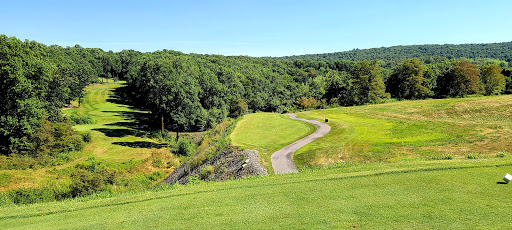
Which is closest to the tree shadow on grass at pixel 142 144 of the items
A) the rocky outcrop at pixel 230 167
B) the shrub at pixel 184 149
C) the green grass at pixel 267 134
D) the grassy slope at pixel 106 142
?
the grassy slope at pixel 106 142

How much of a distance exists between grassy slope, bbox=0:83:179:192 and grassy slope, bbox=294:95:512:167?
2395 centimetres

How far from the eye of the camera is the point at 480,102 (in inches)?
1957

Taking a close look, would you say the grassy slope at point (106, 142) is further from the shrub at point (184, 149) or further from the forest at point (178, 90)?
the forest at point (178, 90)

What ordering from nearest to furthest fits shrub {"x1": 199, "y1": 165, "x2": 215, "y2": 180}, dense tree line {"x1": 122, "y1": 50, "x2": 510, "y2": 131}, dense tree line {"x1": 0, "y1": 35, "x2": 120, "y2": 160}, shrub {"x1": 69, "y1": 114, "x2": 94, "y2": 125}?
shrub {"x1": 199, "y1": 165, "x2": 215, "y2": 180} < dense tree line {"x1": 0, "y1": 35, "x2": 120, "y2": 160} < dense tree line {"x1": 122, "y1": 50, "x2": 510, "y2": 131} < shrub {"x1": 69, "y1": 114, "x2": 94, "y2": 125}

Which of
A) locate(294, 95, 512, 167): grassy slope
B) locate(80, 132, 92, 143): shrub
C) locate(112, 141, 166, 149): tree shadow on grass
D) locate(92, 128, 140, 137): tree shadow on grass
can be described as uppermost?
locate(294, 95, 512, 167): grassy slope

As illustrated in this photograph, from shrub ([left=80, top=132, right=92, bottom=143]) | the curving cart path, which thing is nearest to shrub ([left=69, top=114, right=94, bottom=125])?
shrub ([left=80, top=132, right=92, bottom=143])

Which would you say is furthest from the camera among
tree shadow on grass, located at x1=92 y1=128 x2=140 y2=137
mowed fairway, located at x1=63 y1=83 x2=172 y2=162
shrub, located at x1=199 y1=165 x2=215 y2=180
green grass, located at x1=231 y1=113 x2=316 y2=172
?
tree shadow on grass, located at x1=92 y1=128 x2=140 y2=137

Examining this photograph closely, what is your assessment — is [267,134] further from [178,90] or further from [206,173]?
[178,90]

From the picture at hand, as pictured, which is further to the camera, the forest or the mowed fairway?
the mowed fairway

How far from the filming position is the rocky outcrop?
2195 centimetres

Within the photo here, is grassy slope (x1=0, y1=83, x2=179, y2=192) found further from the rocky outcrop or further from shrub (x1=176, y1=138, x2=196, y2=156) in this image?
the rocky outcrop

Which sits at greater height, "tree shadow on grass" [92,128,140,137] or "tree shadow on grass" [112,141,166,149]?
"tree shadow on grass" [92,128,140,137]

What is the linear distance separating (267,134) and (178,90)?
22221mm

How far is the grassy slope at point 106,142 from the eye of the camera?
29.1m
